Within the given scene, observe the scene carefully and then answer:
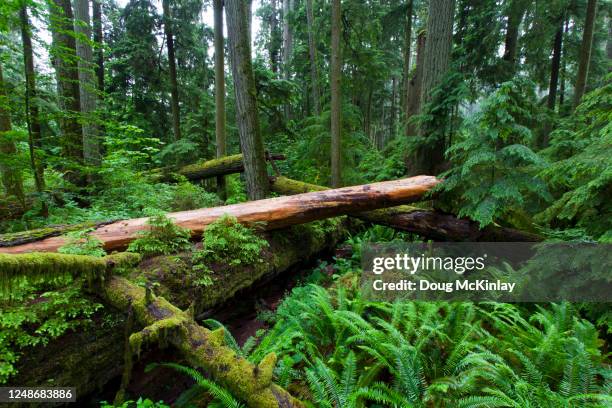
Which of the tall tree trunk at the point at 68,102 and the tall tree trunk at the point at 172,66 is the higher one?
the tall tree trunk at the point at 172,66

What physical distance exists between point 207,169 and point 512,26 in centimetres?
1076

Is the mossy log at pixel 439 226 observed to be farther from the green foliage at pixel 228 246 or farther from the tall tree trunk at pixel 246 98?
the green foliage at pixel 228 246

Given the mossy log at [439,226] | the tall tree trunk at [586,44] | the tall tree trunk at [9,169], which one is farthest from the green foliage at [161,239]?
the tall tree trunk at [586,44]

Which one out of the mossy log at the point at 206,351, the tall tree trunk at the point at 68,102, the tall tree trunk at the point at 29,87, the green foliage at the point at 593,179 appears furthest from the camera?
the tall tree trunk at the point at 68,102

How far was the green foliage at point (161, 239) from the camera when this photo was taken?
3.90 metres

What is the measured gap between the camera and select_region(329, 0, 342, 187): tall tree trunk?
824 centimetres

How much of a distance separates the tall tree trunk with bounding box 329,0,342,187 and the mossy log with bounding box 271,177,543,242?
8.28ft

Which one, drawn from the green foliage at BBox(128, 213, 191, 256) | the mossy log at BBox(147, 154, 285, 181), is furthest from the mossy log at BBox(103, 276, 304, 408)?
the mossy log at BBox(147, 154, 285, 181)

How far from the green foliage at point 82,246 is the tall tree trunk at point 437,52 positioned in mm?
6134

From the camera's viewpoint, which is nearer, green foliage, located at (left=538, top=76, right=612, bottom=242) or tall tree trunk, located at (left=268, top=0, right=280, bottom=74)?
green foliage, located at (left=538, top=76, right=612, bottom=242)

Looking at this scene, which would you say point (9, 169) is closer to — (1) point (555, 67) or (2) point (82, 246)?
(2) point (82, 246)

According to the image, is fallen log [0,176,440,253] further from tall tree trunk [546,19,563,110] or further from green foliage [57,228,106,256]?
tall tree trunk [546,19,563,110]

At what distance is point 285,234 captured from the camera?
5750 millimetres

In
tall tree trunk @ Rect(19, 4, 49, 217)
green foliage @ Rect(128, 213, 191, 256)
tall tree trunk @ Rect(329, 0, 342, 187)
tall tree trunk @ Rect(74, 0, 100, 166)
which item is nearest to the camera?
green foliage @ Rect(128, 213, 191, 256)
